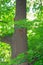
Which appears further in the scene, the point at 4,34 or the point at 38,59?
the point at 4,34

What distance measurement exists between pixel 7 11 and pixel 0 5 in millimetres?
450

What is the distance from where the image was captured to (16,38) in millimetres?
9742

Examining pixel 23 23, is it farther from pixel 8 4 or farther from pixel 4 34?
pixel 8 4

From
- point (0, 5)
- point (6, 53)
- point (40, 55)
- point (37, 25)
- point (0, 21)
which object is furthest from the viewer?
point (6, 53)

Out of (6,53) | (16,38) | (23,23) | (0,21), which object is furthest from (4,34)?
(23,23)

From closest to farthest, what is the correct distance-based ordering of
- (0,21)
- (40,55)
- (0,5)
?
(40,55) → (0,21) → (0,5)

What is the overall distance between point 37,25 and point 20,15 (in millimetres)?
4349

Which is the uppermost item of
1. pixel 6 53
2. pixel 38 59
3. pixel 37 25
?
pixel 37 25

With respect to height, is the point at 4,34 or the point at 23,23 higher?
the point at 23,23

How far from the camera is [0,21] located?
35.5ft

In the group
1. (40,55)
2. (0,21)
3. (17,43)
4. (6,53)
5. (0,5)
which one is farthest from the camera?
(6,53)

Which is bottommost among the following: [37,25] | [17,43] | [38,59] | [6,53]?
[6,53]

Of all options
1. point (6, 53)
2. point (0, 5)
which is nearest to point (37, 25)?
point (0, 5)

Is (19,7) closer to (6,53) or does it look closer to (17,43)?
(17,43)
